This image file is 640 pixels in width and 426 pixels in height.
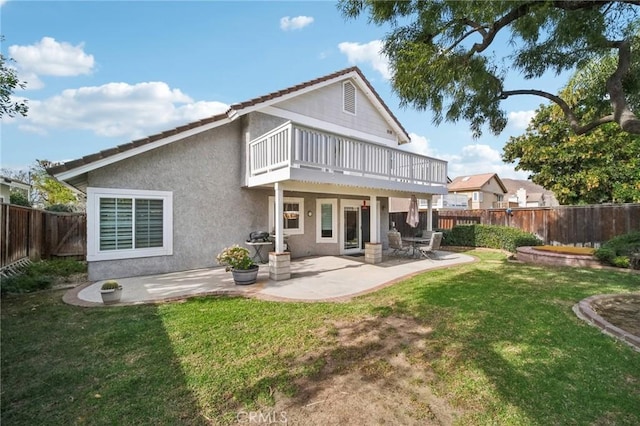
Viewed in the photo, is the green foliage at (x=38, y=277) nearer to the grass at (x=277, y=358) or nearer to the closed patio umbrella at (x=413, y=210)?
the grass at (x=277, y=358)

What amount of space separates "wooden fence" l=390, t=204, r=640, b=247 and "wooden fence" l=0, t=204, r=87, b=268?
67.6 ft

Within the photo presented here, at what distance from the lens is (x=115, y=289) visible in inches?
239

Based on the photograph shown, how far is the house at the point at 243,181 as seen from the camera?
8133 millimetres

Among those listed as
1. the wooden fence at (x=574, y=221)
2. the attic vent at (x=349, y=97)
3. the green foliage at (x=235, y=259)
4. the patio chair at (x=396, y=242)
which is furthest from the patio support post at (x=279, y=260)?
the wooden fence at (x=574, y=221)

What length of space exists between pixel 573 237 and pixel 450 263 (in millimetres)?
7842

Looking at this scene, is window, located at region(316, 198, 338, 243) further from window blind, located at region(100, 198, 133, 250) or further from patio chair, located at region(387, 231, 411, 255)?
window blind, located at region(100, 198, 133, 250)

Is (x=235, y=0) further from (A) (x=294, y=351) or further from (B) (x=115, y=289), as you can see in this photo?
(A) (x=294, y=351)

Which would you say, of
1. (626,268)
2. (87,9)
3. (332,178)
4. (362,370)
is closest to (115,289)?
(362,370)

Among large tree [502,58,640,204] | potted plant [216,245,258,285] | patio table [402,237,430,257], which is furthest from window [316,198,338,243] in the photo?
large tree [502,58,640,204]

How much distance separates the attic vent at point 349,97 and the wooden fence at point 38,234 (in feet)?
39.8

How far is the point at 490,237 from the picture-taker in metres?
14.3

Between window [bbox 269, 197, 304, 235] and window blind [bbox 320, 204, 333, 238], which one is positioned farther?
window blind [bbox 320, 204, 333, 238]

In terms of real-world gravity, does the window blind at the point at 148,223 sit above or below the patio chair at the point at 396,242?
above

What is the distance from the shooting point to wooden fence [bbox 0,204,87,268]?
8.73 metres
